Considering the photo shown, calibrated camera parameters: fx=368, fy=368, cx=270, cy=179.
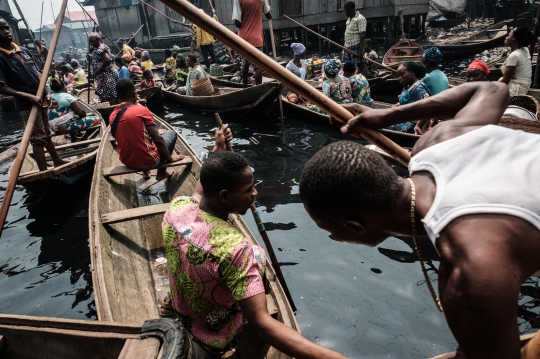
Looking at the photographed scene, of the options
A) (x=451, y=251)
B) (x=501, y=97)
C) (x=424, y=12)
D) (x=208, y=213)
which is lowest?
(x=208, y=213)

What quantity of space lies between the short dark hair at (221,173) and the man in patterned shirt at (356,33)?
8.52 meters

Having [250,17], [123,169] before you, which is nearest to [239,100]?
[250,17]

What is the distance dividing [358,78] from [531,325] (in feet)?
15.3

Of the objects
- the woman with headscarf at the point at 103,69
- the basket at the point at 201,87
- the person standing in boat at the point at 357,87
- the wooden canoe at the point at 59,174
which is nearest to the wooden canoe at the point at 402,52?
the person standing in boat at the point at 357,87

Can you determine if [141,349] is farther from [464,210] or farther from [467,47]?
[467,47]

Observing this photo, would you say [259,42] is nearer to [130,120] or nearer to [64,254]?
[130,120]

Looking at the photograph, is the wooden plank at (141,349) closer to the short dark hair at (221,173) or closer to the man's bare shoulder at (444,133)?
the short dark hair at (221,173)

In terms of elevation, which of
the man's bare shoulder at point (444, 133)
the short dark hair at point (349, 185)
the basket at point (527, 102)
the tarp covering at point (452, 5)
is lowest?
the basket at point (527, 102)

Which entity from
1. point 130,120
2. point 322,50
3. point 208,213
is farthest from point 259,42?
point 322,50

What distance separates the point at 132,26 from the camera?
2930cm

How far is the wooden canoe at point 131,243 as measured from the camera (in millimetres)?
2473

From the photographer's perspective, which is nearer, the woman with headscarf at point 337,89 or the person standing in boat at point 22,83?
the person standing in boat at point 22,83

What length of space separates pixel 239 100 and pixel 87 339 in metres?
7.13

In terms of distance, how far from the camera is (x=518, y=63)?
226 inches
